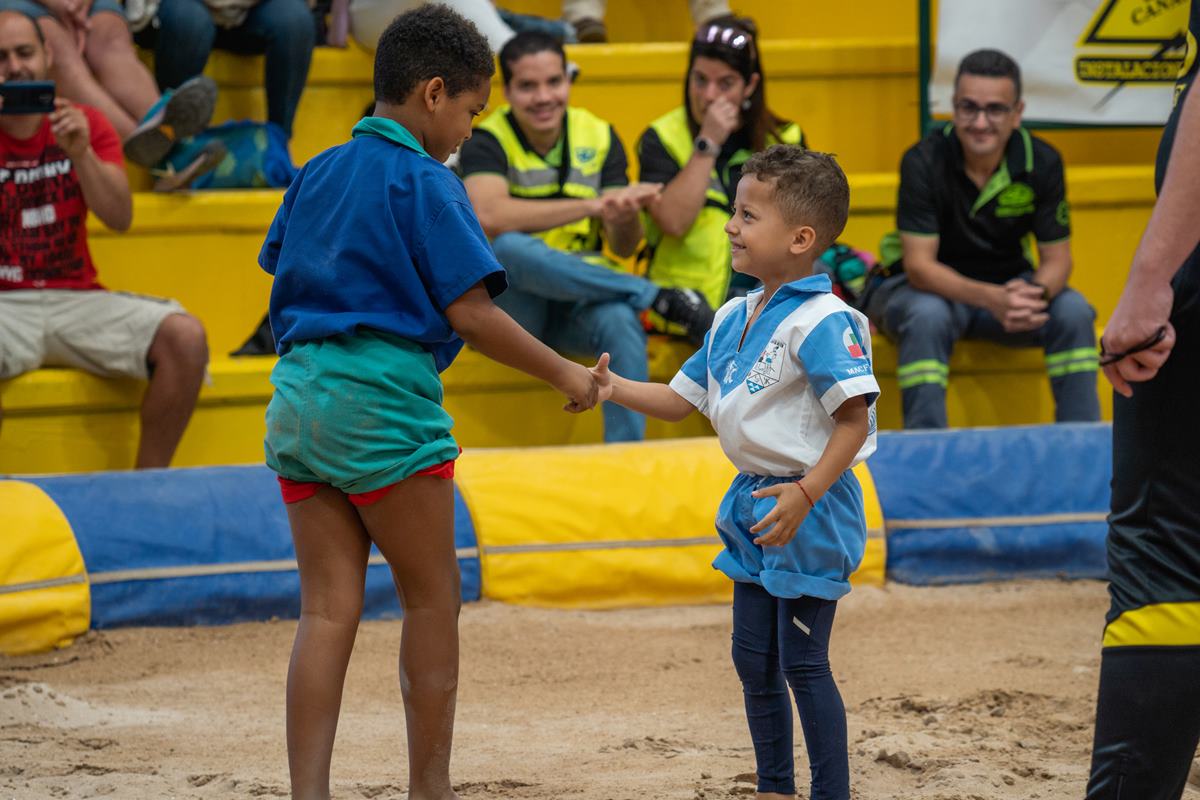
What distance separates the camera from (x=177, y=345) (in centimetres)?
505

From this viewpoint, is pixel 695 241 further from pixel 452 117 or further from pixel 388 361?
pixel 388 361

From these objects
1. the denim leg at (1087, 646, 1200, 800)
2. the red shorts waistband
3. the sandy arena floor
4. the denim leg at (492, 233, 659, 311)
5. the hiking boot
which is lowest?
the sandy arena floor

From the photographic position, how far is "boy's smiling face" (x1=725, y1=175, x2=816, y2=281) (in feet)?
8.86

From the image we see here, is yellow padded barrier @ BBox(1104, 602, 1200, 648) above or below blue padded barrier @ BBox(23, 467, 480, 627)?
above

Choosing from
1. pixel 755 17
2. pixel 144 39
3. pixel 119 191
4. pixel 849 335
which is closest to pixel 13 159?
pixel 119 191

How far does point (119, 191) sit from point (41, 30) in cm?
69

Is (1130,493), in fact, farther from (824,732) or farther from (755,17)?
(755,17)

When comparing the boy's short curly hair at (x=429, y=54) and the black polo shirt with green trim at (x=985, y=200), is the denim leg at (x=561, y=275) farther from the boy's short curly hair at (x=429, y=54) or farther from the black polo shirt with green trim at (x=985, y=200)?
the boy's short curly hair at (x=429, y=54)

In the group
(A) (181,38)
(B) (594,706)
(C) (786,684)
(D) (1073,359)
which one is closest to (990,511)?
(D) (1073,359)

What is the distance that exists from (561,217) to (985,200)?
163cm

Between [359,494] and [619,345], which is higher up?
[359,494]

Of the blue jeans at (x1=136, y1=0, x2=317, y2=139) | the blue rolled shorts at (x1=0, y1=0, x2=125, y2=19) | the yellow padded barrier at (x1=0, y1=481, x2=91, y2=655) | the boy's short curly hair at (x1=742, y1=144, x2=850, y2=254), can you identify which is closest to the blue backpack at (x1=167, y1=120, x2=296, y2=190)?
the blue jeans at (x1=136, y1=0, x2=317, y2=139)

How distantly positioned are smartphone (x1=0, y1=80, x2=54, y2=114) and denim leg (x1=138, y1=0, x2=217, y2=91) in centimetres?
97

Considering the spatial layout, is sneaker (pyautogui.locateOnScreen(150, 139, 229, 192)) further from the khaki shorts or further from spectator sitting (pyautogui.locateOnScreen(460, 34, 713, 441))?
spectator sitting (pyautogui.locateOnScreen(460, 34, 713, 441))
